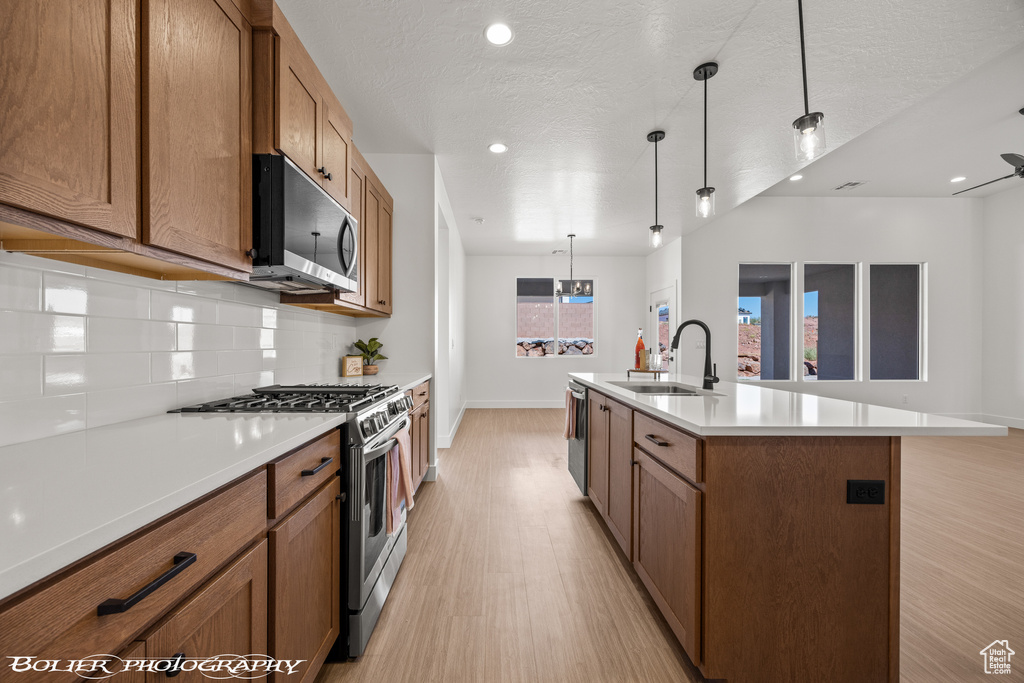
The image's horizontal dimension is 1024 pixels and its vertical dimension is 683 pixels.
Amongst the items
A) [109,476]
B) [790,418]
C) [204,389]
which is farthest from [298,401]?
[790,418]

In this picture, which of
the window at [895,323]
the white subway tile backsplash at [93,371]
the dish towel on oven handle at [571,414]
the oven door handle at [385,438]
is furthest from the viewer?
the window at [895,323]

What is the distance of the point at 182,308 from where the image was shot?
1611 millimetres

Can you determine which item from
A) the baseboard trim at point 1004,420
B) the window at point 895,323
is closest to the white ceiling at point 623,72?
the window at point 895,323

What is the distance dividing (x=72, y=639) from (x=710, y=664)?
1564 millimetres

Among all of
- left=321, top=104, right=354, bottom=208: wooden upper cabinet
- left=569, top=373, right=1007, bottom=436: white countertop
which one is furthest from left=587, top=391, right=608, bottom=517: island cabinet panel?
left=321, top=104, right=354, bottom=208: wooden upper cabinet

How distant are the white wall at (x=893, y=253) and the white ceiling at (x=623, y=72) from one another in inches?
82.7

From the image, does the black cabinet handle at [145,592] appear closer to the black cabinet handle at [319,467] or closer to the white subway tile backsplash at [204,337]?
the black cabinet handle at [319,467]

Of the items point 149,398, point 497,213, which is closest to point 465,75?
point 149,398

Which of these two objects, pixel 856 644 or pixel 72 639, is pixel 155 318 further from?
pixel 856 644

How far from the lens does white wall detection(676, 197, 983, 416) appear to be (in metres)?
5.73

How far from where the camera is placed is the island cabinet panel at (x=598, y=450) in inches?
98.9

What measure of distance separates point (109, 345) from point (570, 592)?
197cm

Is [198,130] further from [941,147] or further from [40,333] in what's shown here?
[941,147]

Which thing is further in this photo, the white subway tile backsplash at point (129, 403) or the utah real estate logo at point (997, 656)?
the utah real estate logo at point (997, 656)
